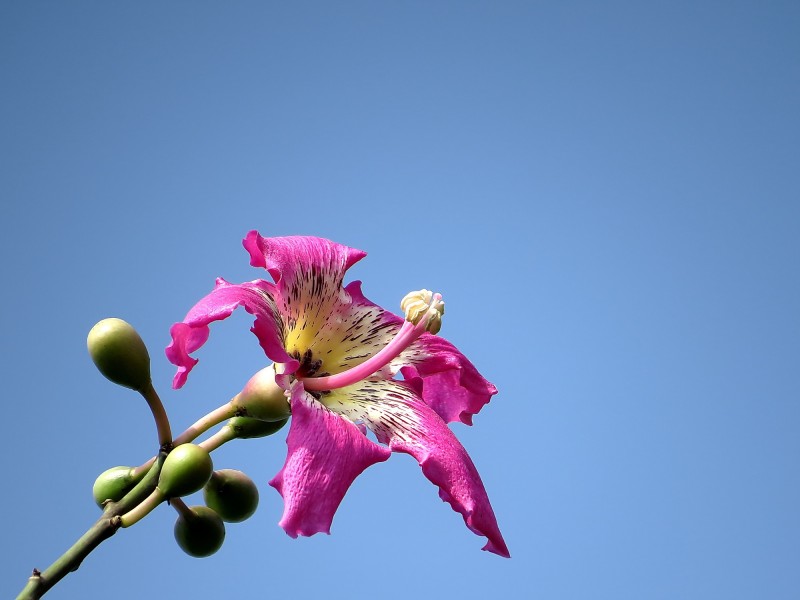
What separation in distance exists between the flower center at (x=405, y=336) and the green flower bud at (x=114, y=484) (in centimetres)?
33

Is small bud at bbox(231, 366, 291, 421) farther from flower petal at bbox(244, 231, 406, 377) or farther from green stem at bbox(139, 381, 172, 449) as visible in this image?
flower petal at bbox(244, 231, 406, 377)

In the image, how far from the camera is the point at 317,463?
4.60 ft

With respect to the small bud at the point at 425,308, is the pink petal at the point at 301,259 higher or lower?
higher

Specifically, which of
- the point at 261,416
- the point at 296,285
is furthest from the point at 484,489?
the point at 296,285

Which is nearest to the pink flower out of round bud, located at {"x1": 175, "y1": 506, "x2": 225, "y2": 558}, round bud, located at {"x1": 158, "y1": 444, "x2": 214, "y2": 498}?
round bud, located at {"x1": 158, "y1": 444, "x2": 214, "y2": 498}

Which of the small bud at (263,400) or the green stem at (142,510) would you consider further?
the small bud at (263,400)

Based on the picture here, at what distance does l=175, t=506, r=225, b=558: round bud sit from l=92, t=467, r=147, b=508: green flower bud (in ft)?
0.49

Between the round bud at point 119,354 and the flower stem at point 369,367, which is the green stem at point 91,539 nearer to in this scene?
the round bud at point 119,354

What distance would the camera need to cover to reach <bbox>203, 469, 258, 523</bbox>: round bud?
65.5 inches

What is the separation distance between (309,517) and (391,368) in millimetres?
483

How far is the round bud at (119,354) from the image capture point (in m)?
1.49

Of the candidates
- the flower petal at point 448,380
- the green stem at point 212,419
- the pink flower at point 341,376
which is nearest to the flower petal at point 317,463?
the pink flower at point 341,376

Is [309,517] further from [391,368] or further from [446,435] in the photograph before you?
[391,368]

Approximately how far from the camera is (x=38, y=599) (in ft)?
3.97
